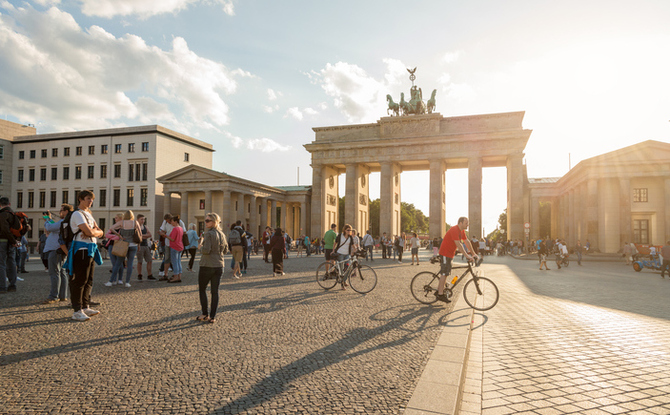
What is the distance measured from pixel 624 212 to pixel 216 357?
128 feet

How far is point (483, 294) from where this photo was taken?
857cm

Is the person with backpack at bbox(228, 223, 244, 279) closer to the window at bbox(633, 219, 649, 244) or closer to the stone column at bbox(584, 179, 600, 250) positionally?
the stone column at bbox(584, 179, 600, 250)

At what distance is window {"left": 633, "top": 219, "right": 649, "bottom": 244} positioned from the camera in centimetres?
3753

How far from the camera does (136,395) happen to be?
11.9ft

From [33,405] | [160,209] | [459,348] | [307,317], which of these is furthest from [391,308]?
[160,209]

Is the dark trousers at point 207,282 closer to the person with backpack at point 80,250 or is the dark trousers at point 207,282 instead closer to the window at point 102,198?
the person with backpack at point 80,250

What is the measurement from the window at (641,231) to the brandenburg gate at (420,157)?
9.74 metres

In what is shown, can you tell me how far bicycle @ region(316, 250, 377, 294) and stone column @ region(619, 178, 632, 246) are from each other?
32.3 metres

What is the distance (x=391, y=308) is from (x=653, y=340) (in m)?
4.27

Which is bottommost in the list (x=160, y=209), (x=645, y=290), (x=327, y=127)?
(x=645, y=290)

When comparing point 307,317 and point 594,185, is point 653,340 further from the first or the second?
point 594,185

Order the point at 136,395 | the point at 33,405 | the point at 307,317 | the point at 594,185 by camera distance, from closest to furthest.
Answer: the point at 33,405
the point at 136,395
the point at 307,317
the point at 594,185

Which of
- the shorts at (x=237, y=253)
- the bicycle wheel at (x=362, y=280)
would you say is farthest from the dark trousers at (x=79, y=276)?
the shorts at (x=237, y=253)

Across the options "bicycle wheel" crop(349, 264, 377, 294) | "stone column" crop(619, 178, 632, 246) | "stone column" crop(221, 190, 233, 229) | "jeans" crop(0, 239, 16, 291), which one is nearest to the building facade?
"stone column" crop(221, 190, 233, 229)
